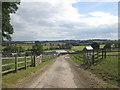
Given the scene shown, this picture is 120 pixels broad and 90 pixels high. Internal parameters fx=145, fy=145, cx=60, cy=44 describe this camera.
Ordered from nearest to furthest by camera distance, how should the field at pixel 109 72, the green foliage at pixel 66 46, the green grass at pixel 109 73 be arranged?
the field at pixel 109 72
the green grass at pixel 109 73
the green foliage at pixel 66 46

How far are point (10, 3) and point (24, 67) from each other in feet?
28.5

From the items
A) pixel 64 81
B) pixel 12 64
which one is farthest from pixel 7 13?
pixel 64 81

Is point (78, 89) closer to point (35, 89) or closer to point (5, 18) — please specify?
point (35, 89)

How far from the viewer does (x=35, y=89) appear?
6793 mm

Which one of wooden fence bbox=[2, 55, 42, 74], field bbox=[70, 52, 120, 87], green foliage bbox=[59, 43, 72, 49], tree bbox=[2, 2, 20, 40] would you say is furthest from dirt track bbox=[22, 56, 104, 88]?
green foliage bbox=[59, 43, 72, 49]

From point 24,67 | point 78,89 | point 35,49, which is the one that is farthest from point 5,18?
point 35,49

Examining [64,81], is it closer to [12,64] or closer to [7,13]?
[12,64]

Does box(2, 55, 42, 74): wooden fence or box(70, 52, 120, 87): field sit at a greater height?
box(2, 55, 42, 74): wooden fence

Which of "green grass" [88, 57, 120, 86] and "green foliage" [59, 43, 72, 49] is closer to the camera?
"green grass" [88, 57, 120, 86]

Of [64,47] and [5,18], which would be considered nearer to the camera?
[5,18]

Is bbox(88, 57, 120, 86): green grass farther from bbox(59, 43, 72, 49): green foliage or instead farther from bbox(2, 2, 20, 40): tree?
bbox(59, 43, 72, 49): green foliage

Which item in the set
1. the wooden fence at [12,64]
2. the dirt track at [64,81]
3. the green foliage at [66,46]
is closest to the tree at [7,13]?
the wooden fence at [12,64]

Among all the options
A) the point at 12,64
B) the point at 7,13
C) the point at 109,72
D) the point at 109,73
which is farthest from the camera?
the point at 7,13

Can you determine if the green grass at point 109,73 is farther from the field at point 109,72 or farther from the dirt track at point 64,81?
the dirt track at point 64,81
